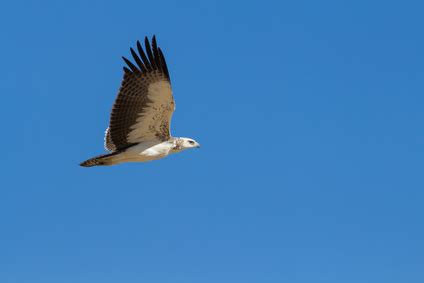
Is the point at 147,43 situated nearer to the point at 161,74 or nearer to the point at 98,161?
the point at 161,74

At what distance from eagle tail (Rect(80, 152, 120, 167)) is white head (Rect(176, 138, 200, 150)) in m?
1.64

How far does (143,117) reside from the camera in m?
29.0

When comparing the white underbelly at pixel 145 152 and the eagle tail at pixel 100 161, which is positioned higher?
the white underbelly at pixel 145 152

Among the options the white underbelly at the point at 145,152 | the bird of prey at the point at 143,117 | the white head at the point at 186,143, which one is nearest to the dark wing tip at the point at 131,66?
the bird of prey at the point at 143,117

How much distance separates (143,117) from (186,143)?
1383 mm

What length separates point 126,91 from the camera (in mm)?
28562

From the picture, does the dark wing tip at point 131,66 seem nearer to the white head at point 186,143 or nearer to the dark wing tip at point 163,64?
the dark wing tip at point 163,64

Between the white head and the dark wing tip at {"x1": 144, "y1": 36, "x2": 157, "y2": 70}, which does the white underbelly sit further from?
the dark wing tip at {"x1": 144, "y1": 36, "x2": 157, "y2": 70}

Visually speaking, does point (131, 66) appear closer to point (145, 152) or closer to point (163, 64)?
point (163, 64)

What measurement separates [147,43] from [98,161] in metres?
2.94

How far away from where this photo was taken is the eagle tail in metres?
28.6

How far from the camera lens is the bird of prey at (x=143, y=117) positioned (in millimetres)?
28406

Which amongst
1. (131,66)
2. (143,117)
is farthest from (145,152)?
(131,66)

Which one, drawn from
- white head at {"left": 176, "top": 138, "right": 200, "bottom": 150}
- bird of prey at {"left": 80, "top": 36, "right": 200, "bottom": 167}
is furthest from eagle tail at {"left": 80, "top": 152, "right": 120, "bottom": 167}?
white head at {"left": 176, "top": 138, "right": 200, "bottom": 150}
